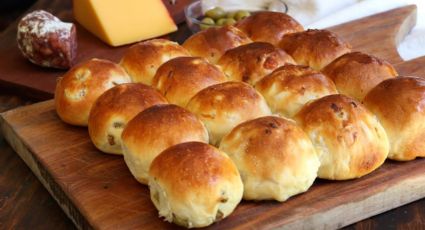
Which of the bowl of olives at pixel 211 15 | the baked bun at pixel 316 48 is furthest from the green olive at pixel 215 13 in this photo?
the baked bun at pixel 316 48

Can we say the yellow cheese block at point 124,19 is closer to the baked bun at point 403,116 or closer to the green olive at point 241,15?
the green olive at point 241,15

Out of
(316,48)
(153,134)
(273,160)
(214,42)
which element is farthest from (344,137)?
(214,42)

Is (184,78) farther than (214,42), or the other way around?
(214,42)

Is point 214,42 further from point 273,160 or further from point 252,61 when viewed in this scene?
point 273,160

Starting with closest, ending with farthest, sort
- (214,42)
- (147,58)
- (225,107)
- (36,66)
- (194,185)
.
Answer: (194,185) < (225,107) < (147,58) < (214,42) < (36,66)

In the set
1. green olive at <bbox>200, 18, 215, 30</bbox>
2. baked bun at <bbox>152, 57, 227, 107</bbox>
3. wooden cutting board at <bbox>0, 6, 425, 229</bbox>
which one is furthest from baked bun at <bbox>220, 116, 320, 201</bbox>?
green olive at <bbox>200, 18, 215, 30</bbox>
